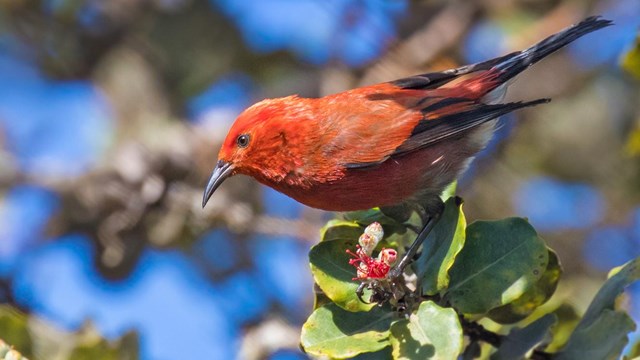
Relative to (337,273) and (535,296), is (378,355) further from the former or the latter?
(535,296)

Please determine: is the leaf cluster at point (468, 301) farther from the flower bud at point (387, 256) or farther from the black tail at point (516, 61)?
the black tail at point (516, 61)

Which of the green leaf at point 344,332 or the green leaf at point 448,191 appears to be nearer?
the green leaf at point 344,332

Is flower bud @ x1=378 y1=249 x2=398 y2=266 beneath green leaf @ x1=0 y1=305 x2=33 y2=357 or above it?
beneath

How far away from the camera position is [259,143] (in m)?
4.39

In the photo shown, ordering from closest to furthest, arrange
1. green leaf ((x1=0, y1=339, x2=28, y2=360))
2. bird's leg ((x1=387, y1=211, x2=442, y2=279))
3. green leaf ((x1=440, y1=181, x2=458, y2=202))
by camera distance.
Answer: green leaf ((x1=0, y1=339, x2=28, y2=360)) → bird's leg ((x1=387, y1=211, x2=442, y2=279)) → green leaf ((x1=440, y1=181, x2=458, y2=202))

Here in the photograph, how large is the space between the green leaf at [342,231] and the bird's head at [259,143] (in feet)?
3.14

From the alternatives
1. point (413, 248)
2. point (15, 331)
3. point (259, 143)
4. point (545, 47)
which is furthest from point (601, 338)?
point (15, 331)

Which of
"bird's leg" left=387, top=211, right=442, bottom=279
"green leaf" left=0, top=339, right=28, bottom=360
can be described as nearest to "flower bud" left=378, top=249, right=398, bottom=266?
"bird's leg" left=387, top=211, right=442, bottom=279

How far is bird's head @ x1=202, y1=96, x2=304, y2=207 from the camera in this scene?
439cm

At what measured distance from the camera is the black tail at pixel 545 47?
14.2 feet

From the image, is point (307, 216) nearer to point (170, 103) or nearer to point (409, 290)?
point (170, 103)

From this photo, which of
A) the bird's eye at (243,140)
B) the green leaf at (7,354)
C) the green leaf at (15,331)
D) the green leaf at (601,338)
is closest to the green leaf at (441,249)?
the green leaf at (601,338)

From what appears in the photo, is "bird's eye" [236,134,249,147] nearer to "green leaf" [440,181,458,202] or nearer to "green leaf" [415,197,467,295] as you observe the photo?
"green leaf" [440,181,458,202]

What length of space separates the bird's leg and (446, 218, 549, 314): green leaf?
17 centimetres
